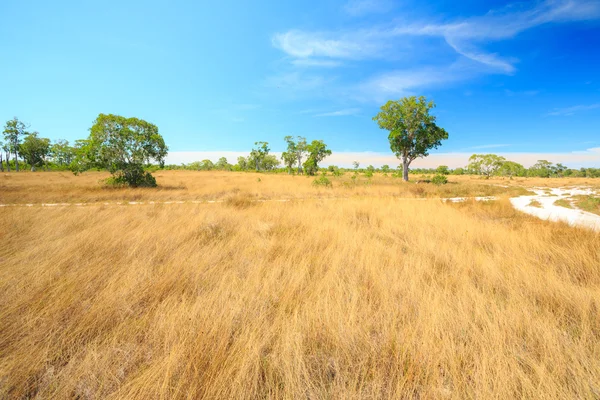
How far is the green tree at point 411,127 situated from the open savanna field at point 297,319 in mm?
23705

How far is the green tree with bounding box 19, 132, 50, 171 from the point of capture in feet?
162

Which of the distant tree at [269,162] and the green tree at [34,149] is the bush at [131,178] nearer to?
the green tree at [34,149]

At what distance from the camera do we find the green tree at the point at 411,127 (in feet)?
82.9

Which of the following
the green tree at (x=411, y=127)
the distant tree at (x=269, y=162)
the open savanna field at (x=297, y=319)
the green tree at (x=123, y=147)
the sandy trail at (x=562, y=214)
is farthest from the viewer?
the distant tree at (x=269, y=162)

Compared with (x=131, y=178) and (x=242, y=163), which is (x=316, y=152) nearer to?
(x=131, y=178)

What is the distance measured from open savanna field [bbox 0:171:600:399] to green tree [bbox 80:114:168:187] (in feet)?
49.5

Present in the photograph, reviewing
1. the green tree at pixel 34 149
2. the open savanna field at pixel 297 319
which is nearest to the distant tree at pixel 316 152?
the open savanna field at pixel 297 319

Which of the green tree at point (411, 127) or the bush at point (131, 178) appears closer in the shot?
the bush at point (131, 178)

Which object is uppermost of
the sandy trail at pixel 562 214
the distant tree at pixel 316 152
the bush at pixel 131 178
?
the distant tree at pixel 316 152

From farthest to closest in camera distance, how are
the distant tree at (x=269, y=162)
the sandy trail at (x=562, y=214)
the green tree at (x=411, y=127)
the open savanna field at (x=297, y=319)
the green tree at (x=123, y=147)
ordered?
the distant tree at (x=269, y=162) < the green tree at (x=411, y=127) < the green tree at (x=123, y=147) < the sandy trail at (x=562, y=214) < the open savanna field at (x=297, y=319)

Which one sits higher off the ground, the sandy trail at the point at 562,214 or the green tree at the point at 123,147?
the green tree at the point at 123,147

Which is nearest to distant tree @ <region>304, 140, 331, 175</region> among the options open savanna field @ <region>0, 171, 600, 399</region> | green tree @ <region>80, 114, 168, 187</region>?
green tree @ <region>80, 114, 168, 187</region>

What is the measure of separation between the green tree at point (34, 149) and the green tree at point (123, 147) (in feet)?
188

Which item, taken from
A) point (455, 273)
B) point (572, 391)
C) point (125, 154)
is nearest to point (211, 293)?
point (572, 391)
